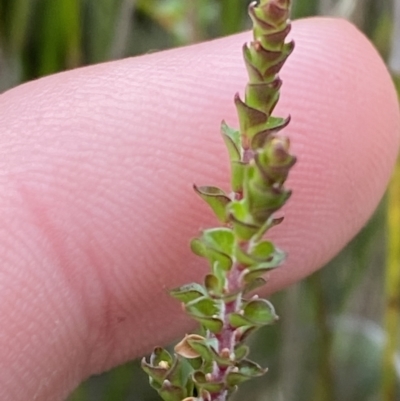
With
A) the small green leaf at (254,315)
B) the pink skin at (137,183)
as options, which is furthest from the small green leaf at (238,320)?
the pink skin at (137,183)

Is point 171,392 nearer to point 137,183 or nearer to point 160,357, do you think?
point 160,357

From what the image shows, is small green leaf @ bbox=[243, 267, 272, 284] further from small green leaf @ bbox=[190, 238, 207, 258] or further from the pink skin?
the pink skin

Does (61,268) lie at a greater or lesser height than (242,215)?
lesser

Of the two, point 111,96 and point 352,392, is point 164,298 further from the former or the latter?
point 352,392

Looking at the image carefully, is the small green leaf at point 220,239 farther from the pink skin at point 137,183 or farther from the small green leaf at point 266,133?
the pink skin at point 137,183

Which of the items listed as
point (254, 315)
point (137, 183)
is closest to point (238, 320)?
point (254, 315)

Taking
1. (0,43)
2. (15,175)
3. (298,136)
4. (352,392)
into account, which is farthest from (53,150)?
(352,392)
